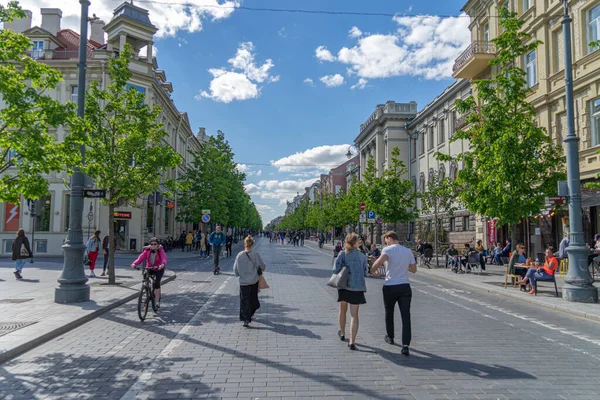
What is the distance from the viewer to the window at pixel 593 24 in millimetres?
19125

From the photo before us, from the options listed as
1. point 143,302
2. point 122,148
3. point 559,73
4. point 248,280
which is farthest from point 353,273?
point 559,73

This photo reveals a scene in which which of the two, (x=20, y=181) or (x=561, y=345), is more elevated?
(x=20, y=181)

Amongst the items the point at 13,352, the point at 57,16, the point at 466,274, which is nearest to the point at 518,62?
A: the point at 466,274

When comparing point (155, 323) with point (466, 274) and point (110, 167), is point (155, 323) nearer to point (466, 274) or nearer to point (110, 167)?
point (110, 167)

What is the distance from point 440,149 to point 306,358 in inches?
1470

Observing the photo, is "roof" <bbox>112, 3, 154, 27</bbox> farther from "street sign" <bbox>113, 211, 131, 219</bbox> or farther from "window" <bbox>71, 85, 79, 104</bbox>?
"street sign" <bbox>113, 211, 131, 219</bbox>

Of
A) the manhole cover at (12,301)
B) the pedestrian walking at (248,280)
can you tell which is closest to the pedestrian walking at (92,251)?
the manhole cover at (12,301)

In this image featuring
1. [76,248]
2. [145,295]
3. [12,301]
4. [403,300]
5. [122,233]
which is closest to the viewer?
[403,300]

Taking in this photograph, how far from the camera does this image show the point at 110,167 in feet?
47.8

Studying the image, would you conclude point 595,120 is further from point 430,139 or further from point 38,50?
point 38,50

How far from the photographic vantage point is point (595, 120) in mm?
19281

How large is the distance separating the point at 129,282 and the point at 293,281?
5528 millimetres

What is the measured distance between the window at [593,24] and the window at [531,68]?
→ 147 inches

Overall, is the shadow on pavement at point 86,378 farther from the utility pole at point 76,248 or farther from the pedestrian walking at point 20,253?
the pedestrian walking at point 20,253
